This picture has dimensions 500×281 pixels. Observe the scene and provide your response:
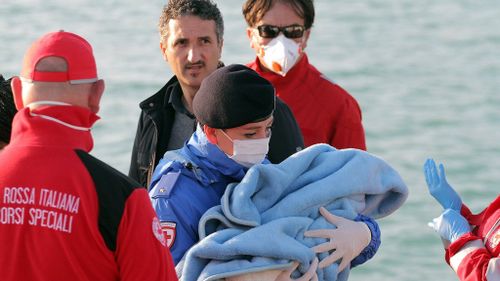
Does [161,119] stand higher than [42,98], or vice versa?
[42,98]

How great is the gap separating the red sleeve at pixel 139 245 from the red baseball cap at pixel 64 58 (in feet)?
1.06

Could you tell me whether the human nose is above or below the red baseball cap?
below

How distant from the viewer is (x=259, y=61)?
516 cm

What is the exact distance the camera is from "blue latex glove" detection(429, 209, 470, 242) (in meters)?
4.05

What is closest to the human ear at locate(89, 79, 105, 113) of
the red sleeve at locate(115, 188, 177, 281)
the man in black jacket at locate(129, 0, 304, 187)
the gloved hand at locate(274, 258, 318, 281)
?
the red sleeve at locate(115, 188, 177, 281)

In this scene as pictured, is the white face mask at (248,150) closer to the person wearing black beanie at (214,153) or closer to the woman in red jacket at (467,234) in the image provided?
the person wearing black beanie at (214,153)

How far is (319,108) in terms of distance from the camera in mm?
5004

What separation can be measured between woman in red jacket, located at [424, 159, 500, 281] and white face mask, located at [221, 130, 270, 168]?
812mm

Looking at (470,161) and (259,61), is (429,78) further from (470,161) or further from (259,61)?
(259,61)

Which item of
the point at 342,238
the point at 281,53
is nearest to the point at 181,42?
the point at 281,53

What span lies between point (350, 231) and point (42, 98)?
967 millimetres

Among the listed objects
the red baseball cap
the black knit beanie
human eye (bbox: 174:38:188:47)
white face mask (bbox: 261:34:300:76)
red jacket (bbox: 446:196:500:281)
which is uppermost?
the red baseball cap

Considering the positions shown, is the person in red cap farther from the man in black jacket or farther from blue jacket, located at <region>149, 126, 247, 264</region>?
the man in black jacket

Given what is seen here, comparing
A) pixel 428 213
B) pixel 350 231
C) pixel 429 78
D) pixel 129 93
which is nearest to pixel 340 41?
pixel 429 78
